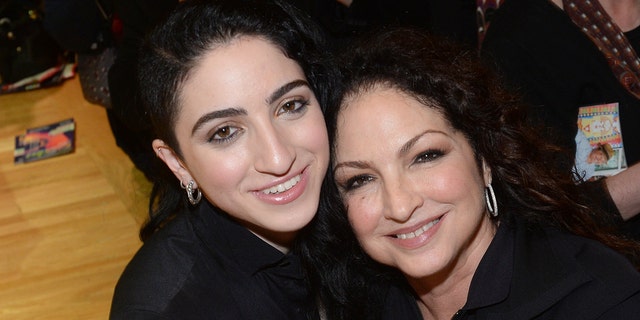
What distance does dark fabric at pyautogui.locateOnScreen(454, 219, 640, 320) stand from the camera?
176 cm

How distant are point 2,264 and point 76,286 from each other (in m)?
0.47

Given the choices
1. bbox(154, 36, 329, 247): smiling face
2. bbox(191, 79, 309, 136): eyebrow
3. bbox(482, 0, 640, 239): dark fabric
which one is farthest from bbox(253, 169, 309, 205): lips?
bbox(482, 0, 640, 239): dark fabric

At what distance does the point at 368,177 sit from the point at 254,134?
12.4 inches

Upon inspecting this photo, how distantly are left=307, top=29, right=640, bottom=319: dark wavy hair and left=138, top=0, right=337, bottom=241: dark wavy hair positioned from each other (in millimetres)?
106

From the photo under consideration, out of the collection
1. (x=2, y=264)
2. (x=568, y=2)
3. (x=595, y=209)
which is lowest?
(x=2, y=264)

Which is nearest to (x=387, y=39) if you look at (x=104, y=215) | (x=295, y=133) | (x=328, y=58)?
(x=328, y=58)

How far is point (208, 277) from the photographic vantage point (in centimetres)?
203

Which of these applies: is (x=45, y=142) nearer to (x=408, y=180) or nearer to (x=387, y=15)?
(x=387, y=15)

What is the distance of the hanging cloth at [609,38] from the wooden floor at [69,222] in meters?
2.14

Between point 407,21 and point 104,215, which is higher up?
point 407,21

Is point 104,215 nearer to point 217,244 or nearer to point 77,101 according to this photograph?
point 77,101

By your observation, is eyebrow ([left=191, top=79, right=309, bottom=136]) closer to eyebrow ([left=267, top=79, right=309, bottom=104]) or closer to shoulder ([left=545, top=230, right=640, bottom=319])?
eyebrow ([left=267, top=79, right=309, bottom=104])

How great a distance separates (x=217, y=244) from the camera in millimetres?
2111

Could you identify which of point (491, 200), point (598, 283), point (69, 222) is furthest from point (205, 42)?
point (69, 222)
